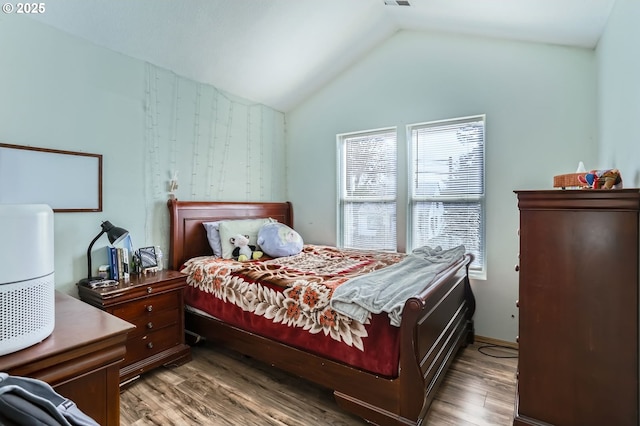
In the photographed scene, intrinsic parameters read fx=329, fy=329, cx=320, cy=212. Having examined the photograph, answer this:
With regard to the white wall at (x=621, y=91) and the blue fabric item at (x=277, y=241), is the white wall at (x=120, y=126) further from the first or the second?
the white wall at (x=621, y=91)

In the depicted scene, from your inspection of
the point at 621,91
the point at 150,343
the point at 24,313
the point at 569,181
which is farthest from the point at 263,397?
the point at 621,91

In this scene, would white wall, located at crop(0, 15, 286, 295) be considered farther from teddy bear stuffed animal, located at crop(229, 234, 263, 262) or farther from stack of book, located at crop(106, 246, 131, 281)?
teddy bear stuffed animal, located at crop(229, 234, 263, 262)

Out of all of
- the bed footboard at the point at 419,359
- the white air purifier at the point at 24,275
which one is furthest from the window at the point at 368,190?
the white air purifier at the point at 24,275

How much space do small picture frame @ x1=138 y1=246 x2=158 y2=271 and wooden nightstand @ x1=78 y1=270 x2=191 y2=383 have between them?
12 centimetres

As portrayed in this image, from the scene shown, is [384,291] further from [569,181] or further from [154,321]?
[154,321]

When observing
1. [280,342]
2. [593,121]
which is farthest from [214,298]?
[593,121]

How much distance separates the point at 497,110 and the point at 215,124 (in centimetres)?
273

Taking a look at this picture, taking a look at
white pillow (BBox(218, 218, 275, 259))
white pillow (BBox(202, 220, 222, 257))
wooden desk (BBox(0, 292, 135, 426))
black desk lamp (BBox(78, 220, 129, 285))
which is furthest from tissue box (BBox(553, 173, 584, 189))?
black desk lamp (BBox(78, 220, 129, 285))

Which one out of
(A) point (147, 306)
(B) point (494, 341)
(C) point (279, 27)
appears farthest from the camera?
(B) point (494, 341)

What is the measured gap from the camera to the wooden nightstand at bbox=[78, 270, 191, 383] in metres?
2.23

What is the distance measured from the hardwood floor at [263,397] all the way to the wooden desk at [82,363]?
1127 millimetres

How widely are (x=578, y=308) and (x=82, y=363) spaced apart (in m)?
1.99

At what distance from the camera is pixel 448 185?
3.25m

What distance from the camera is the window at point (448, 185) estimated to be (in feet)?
10.2
